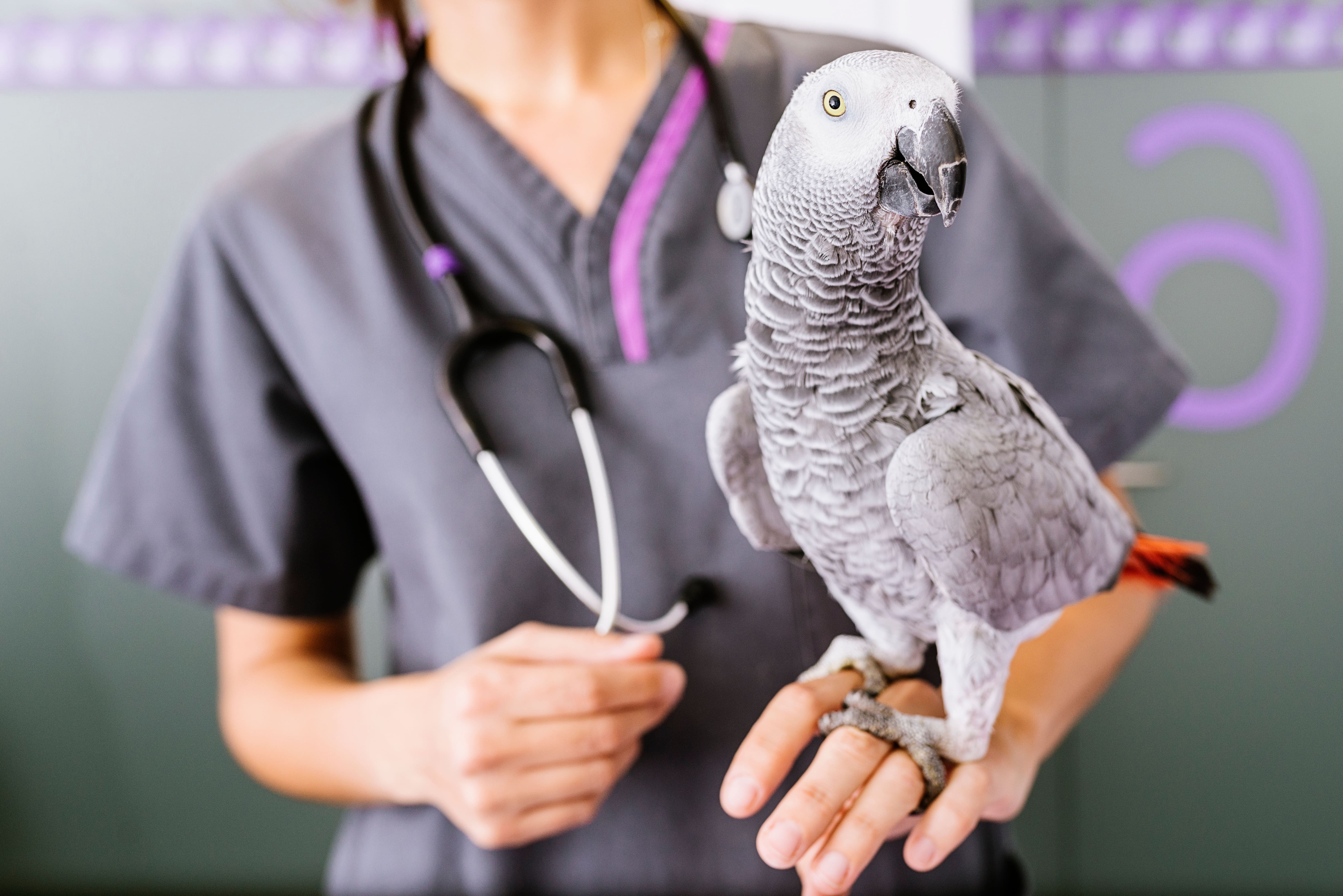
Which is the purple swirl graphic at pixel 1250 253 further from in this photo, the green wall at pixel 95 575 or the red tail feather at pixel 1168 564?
the green wall at pixel 95 575

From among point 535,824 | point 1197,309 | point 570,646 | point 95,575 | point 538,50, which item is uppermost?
point 538,50

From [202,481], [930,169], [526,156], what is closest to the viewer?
[930,169]

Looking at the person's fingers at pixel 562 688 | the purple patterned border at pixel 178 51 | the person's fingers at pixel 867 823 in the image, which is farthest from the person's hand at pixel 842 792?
the purple patterned border at pixel 178 51

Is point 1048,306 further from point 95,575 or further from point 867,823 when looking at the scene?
point 95,575

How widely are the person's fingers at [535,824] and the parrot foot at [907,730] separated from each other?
0.21 metres

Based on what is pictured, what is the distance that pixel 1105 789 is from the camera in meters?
0.36

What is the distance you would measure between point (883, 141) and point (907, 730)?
0.14 meters

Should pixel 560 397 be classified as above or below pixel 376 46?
below

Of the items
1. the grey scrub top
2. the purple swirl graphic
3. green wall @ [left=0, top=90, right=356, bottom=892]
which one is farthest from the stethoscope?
green wall @ [left=0, top=90, right=356, bottom=892]

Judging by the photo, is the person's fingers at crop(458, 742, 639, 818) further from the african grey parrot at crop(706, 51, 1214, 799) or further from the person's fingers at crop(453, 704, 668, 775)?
the african grey parrot at crop(706, 51, 1214, 799)

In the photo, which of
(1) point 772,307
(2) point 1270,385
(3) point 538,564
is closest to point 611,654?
(3) point 538,564

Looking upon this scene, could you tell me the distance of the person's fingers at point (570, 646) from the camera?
11.5 inches

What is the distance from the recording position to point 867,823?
0.60 feet

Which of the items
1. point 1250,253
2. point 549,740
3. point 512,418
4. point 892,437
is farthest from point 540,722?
point 1250,253
